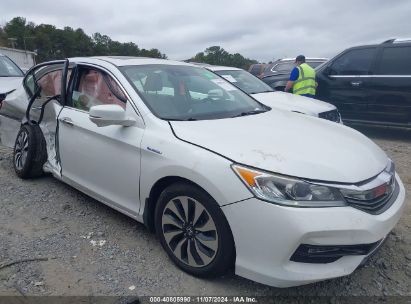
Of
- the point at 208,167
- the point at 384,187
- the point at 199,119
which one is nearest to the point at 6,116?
the point at 199,119

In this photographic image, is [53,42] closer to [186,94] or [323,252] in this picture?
[186,94]

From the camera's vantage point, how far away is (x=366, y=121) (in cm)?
744

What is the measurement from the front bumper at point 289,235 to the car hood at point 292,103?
351 cm

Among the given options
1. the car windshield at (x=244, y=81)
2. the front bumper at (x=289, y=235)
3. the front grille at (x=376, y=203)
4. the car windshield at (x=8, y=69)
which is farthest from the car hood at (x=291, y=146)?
the car windshield at (x=8, y=69)

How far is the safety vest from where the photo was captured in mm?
7707

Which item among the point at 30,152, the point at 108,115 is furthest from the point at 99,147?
the point at 30,152

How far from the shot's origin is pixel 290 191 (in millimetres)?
2297

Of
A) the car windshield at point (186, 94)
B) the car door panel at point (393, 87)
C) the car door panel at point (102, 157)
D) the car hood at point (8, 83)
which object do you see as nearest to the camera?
the car door panel at point (102, 157)

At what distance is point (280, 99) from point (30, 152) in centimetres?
389

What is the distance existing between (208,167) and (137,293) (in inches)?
40.2

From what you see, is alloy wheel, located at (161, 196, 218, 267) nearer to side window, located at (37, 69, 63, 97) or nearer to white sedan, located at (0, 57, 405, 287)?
white sedan, located at (0, 57, 405, 287)

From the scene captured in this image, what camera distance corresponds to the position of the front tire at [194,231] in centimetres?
250

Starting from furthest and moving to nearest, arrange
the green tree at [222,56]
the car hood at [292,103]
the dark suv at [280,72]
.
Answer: the green tree at [222,56]
the dark suv at [280,72]
the car hood at [292,103]

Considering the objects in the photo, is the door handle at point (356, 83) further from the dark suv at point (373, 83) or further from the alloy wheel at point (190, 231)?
the alloy wheel at point (190, 231)
